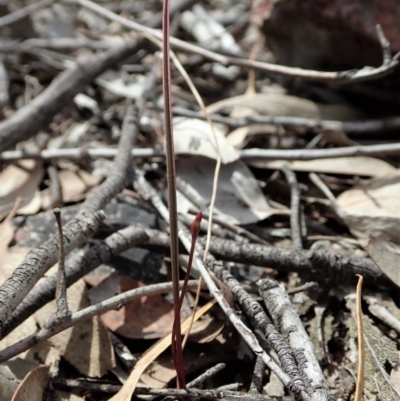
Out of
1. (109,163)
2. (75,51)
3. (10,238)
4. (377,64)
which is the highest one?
(75,51)

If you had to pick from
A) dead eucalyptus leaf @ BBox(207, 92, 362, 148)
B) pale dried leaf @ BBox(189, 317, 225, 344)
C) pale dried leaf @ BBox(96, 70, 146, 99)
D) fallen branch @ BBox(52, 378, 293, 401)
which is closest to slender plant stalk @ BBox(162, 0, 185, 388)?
fallen branch @ BBox(52, 378, 293, 401)

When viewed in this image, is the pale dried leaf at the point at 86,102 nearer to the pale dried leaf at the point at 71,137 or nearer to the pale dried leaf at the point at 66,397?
the pale dried leaf at the point at 71,137

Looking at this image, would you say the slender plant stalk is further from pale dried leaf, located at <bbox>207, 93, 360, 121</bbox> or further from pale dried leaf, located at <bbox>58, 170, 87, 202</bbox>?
pale dried leaf, located at <bbox>207, 93, 360, 121</bbox>

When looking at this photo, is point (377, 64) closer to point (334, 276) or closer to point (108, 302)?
point (334, 276)

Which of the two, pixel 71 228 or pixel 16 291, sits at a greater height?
pixel 71 228

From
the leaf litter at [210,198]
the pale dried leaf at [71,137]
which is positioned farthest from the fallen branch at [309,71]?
the pale dried leaf at [71,137]

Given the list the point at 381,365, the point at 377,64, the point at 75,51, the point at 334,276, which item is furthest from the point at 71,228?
the point at 75,51
